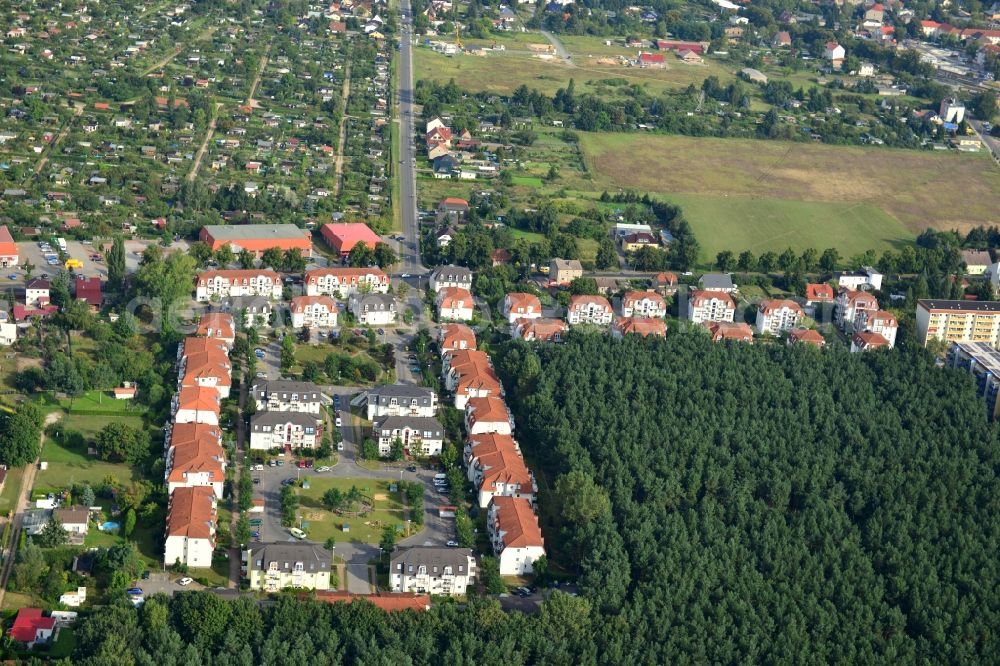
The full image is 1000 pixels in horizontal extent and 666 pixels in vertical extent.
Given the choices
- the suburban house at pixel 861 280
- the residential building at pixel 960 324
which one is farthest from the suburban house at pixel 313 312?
the residential building at pixel 960 324

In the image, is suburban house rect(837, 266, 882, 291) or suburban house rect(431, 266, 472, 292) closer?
suburban house rect(431, 266, 472, 292)

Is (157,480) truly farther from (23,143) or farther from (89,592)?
(23,143)

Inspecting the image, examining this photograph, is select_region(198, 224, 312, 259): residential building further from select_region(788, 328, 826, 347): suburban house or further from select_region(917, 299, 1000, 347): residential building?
select_region(917, 299, 1000, 347): residential building

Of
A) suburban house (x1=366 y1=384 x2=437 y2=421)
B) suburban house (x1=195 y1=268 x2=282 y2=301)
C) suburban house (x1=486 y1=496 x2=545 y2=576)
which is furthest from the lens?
suburban house (x1=195 y1=268 x2=282 y2=301)

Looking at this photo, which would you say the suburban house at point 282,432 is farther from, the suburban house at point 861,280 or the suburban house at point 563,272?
the suburban house at point 861,280

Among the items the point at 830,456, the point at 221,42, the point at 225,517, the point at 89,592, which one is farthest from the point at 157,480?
the point at 221,42

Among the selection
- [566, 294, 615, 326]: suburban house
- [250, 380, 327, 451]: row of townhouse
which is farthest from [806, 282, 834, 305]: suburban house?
[250, 380, 327, 451]: row of townhouse

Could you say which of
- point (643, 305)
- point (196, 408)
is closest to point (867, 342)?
point (643, 305)

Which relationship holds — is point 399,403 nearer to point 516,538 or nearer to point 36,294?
point 516,538
